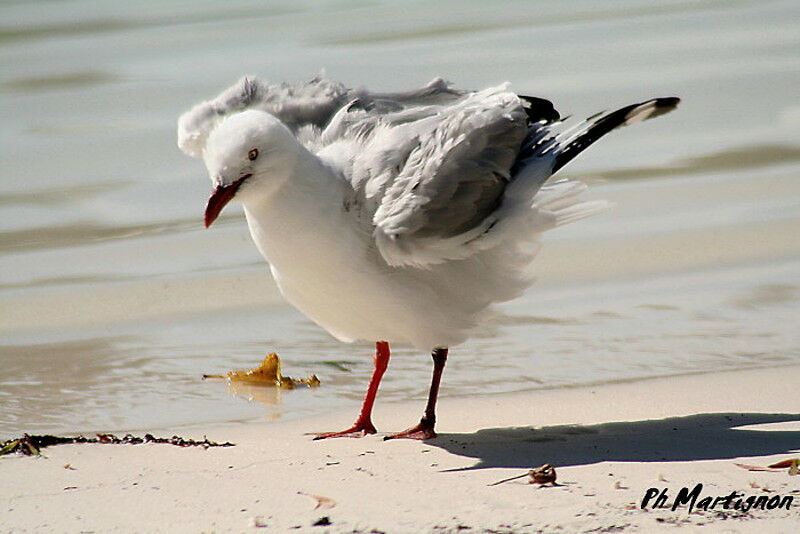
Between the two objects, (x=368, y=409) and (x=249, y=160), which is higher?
(x=249, y=160)

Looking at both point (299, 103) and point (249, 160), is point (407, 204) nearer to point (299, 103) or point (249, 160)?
point (249, 160)

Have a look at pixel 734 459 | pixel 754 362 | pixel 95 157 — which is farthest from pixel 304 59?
pixel 734 459

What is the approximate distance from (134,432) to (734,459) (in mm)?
2362

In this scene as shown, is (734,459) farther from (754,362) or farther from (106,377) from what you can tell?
(106,377)

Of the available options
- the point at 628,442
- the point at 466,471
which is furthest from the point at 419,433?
the point at 628,442

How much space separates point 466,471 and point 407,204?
95 centimetres

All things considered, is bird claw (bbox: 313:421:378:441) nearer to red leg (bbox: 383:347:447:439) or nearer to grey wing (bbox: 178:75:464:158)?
red leg (bbox: 383:347:447:439)

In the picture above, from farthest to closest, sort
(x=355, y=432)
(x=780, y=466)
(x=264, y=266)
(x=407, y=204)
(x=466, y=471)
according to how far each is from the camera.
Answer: (x=264, y=266), (x=355, y=432), (x=407, y=204), (x=466, y=471), (x=780, y=466)

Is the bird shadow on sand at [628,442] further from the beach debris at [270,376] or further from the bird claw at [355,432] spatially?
the beach debris at [270,376]

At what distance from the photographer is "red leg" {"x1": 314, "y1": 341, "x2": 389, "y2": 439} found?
5.34 meters

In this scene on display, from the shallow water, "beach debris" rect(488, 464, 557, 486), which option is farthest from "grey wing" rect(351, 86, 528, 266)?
"beach debris" rect(488, 464, 557, 486)
